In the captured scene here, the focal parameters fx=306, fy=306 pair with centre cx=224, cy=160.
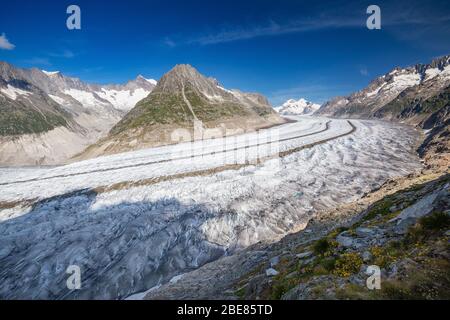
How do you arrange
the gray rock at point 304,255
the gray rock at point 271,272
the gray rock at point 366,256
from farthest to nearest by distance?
the gray rock at point 304,255
the gray rock at point 271,272
the gray rock at point 366,256

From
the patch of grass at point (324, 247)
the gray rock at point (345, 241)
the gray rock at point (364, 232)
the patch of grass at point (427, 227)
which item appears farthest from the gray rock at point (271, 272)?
the patch of grass at point (427, 227)

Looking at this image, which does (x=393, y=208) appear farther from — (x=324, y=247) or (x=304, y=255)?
(x=304, y=255)

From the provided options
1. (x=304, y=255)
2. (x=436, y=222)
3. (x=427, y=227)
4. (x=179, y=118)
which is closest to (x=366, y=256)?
(x=427, y=227)

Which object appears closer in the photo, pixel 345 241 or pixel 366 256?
pixel 366 256

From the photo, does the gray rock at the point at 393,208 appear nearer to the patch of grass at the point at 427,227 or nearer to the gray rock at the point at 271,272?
the patch of grass at the point at 427,227

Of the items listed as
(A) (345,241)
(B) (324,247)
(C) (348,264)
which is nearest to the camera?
(C) (348,264)

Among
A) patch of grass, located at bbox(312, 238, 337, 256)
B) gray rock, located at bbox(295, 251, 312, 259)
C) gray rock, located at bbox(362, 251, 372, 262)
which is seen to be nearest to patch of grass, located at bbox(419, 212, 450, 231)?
gray rock, located at bbox(362, 251, 372, 262)

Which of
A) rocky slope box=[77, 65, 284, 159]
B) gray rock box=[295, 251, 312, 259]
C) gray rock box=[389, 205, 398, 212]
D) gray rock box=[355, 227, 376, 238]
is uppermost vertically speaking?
rocky slope box=[77, 65, 284, 159]

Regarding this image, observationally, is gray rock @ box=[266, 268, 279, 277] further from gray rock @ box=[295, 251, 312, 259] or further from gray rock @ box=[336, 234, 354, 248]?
gray rock @ box=[336, 234, 354, 248]

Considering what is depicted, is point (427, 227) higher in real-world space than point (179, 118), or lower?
lower

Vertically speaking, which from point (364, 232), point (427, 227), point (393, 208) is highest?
point (427, 227)
